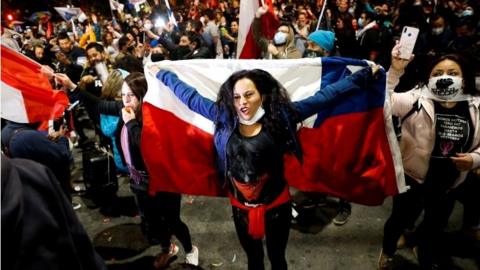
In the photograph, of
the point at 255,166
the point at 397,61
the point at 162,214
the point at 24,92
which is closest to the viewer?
the point at 255,166

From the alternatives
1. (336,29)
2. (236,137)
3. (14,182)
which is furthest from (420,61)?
(14,182)

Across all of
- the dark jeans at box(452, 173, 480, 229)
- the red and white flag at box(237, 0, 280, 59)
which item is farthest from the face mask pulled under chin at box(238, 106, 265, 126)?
the dark jeans at box(452, 173, 480, 229)

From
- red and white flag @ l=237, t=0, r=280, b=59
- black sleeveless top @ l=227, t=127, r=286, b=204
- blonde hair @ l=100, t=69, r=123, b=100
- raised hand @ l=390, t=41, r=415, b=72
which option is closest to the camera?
black sleeveless top @ l=227, t=127, r=286, b=204

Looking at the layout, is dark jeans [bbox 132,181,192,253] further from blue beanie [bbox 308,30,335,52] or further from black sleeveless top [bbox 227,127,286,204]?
blue beanie [bbox 308,30,335,52]

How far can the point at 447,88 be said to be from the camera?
275 cm

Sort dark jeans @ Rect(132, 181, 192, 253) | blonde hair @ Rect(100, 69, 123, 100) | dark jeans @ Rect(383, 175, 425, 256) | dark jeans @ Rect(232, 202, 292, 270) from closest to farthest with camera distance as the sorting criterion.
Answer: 1. dark jeans @ Rect(232, 202, 292, 270)
2. dark jeans @ Rect(383, 175, 425, 256)
3. dark jeans @ Rect(132, 181, 192, 253)
4. blonde hair @ Rect(100, 69, 123, 100)

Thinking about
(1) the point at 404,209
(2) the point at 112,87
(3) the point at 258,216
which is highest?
(2) the point at 112,87

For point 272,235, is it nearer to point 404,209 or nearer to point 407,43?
point 404,209

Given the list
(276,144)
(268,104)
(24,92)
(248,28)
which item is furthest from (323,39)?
(24,92)

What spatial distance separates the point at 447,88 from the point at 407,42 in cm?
47

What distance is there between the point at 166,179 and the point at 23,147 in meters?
1.28

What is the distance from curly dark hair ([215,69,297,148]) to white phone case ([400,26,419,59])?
1.07 meters

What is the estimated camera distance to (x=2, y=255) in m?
0.99

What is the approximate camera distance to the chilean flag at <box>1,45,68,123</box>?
2684mm
